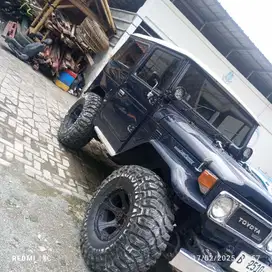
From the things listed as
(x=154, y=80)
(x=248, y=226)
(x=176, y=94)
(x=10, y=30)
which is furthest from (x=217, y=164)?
(x=10, y=30)

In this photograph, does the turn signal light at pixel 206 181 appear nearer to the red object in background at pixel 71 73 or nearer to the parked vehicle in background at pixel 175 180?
the parked vehicle in background at pixel 175 180

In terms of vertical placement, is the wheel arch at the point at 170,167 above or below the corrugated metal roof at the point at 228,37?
below

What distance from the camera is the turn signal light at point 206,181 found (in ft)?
8.02

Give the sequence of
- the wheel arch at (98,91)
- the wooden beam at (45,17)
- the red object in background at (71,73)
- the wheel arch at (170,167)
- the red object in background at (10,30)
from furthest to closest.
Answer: the red object in background at (10,30) < the wooden beam at (45,17) < the red object in background at (71,73) < the wheel arch at (98,91) < the wheel arch at (170,167)

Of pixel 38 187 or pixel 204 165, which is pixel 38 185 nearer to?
pixel 38 187

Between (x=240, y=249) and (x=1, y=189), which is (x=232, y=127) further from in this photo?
(x=1, y=189)

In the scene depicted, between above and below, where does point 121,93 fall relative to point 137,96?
below

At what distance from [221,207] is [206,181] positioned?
23cm

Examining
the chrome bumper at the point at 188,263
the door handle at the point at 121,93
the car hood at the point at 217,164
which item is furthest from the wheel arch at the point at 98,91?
the chrome bumper at the point at 188,263

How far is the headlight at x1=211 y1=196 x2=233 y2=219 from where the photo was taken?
2.39m

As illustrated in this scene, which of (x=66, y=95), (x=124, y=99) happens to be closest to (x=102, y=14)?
(x=66, y=95)

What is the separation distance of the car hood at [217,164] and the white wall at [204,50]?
7.10m

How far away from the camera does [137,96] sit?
369 cm

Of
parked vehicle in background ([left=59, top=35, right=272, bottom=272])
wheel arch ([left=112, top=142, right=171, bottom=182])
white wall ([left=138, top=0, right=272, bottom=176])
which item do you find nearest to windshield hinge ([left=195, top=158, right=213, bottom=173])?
parked vehicle in background ([left=59, top=35, right=272, bottom=272])
